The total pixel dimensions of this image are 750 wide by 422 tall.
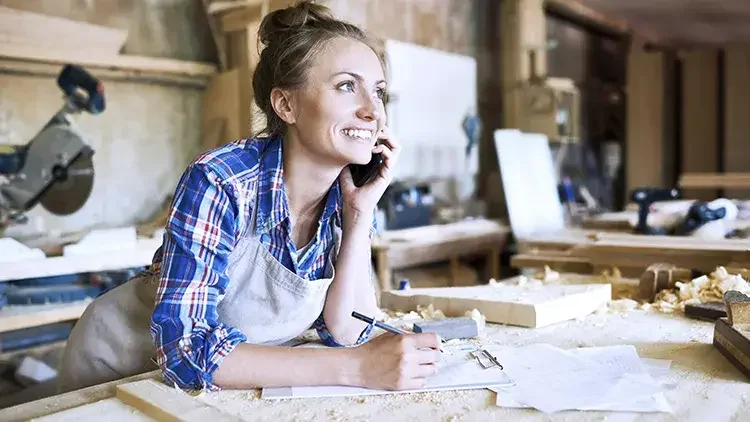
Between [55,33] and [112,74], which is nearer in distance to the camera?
[55,33]

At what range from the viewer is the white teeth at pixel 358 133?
144 centimetres

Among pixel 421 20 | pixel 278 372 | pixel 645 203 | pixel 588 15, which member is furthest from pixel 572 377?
pixel 588 15

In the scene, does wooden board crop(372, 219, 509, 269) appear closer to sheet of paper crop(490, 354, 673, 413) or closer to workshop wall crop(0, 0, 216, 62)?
workshop wall crop(0, 0, 216, 62)

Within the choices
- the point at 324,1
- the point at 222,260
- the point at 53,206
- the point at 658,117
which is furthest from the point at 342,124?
the point at 658,117

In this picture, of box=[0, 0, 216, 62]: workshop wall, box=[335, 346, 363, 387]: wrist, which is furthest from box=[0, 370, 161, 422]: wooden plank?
box=[0, 0, 216, 62]: workshop wall

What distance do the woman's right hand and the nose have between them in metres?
0.49

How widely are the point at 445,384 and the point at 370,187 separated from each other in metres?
0.58

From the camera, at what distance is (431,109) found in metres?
4.71

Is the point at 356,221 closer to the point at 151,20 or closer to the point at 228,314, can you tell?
the point at 228,314

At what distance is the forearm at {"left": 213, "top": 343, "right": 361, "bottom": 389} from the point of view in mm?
1162

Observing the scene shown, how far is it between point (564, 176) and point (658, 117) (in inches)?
48.9

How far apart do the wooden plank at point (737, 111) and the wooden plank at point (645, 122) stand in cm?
59

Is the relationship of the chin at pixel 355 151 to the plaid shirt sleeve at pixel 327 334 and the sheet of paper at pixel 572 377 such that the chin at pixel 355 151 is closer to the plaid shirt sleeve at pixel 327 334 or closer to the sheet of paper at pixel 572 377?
the plaid shirt sleeve at pixel 327 334

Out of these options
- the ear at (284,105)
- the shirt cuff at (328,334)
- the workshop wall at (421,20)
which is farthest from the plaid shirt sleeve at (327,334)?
the workshop wall at (421,20)
